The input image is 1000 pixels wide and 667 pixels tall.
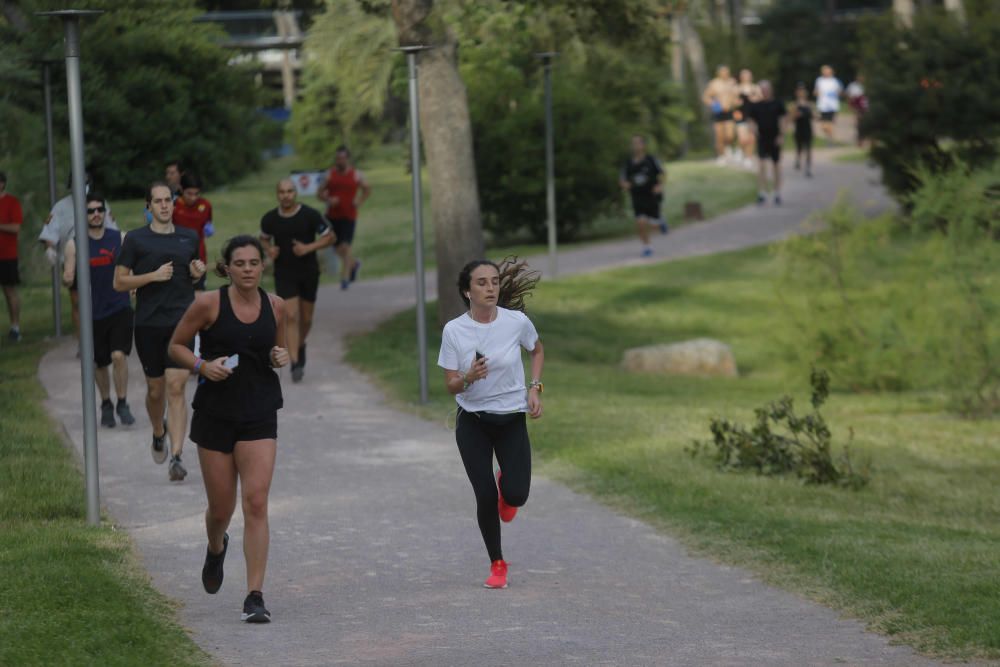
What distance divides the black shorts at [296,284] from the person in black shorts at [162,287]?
13.2 feet

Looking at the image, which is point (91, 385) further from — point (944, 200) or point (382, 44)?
point (382, 44)

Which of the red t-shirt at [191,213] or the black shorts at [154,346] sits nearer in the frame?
the black shorts at [154,346]

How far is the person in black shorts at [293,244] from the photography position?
15.1 m

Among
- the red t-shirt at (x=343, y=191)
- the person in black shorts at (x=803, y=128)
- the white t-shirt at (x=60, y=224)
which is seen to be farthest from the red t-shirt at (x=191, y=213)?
the person in black shorts at (x=803, y=128)

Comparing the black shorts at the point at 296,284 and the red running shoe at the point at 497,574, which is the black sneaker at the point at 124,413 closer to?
the black shorts at the point at 296,284

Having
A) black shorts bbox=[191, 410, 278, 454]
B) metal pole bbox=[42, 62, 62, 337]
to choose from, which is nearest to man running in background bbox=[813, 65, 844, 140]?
metal pole bbox=[42, 62, 62, 337]

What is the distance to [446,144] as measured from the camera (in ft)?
60.0

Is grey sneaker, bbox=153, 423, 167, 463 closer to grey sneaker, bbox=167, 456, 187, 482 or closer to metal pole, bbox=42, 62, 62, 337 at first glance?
grey sneaker, bbox=167, 456, 187, 482

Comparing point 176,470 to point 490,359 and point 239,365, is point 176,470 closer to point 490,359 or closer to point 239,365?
point 490,359

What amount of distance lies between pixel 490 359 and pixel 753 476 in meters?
4.64

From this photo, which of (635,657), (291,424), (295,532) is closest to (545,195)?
(291,424)

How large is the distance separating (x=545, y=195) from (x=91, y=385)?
67.6ft

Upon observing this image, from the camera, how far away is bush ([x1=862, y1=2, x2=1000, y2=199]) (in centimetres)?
2922

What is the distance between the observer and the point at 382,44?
2727 cm
